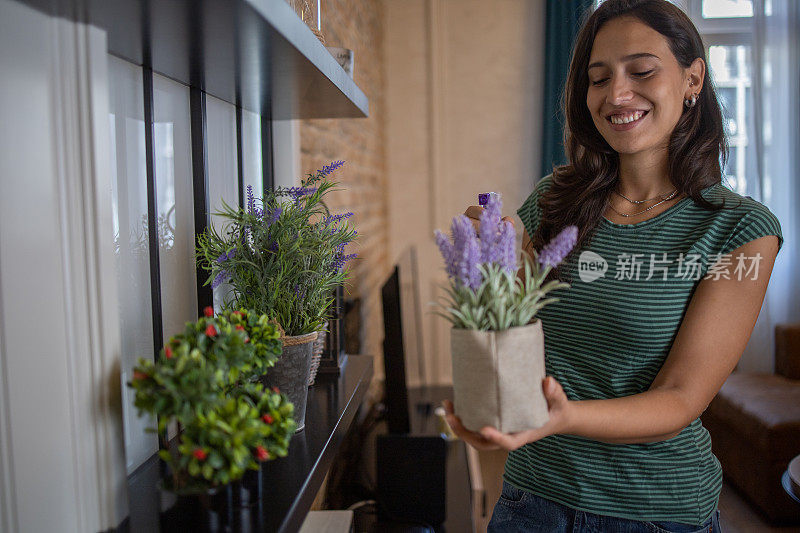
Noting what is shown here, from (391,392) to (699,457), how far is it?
133 centimetres

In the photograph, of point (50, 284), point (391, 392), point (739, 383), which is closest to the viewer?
point (50, 284)

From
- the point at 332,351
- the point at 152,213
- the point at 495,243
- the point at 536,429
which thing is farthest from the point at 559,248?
the point at 332,351

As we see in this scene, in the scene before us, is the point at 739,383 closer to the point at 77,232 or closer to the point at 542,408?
the point at 542,408

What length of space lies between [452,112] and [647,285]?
3.53 meters

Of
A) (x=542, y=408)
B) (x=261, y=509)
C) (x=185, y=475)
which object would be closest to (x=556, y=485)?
(x=542, y=408)

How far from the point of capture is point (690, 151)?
49.5 inches

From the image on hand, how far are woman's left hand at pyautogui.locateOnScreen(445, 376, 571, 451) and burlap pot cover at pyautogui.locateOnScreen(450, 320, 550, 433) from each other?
0.03 feet

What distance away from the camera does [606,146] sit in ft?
4.47

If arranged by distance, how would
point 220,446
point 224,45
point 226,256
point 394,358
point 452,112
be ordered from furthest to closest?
point 452,112
point 394,358
point 226,256
point 224,45
point 220,446

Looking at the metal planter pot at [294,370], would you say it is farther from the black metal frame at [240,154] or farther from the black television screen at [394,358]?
the black television screen at [394,358]

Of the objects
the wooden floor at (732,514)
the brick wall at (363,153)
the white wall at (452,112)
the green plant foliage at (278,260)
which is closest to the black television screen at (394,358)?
the brick wall at (363,153)

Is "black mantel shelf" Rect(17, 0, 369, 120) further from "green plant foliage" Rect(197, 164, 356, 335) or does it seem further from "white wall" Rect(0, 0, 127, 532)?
"green plant foliage" Rect(197, 164, 356, 335)

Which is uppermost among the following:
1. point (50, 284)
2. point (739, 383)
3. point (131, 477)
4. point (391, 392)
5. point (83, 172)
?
point (83, 172)

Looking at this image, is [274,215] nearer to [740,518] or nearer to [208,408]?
[208,408]
